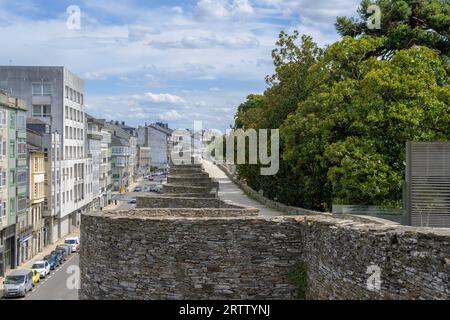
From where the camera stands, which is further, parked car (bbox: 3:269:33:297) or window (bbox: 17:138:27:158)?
window (bbox: 17:138:27:158)

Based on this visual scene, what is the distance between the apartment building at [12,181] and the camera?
4928 cm

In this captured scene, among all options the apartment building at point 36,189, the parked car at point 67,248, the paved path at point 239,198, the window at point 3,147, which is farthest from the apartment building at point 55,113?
the paved path at point 239,198

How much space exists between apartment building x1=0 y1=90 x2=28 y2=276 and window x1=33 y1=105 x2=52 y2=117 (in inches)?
494

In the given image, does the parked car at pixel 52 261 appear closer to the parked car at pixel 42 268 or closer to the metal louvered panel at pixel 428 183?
the parked car at pixel 42 268

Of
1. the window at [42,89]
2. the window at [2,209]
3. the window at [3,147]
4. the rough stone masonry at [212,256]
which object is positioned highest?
the window at [42,89]

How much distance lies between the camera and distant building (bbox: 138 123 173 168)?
618 ft

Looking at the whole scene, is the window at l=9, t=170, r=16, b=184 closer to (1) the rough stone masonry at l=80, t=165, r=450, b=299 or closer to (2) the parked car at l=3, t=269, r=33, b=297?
(2) the parked car at l=3, t=269, r=33, b=297

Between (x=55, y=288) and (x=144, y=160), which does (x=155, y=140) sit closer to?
(x=144, y=160)

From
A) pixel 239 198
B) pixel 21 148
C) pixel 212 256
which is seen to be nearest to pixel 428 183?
pixel 212 256

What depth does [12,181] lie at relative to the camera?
170ft

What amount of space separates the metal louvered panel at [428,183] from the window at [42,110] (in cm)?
5540

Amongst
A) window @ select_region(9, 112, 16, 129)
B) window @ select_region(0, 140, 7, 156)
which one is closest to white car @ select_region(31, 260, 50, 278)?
window @ select_region(0, 140, 7, 156)

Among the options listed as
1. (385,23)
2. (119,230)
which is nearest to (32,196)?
(385,23)
